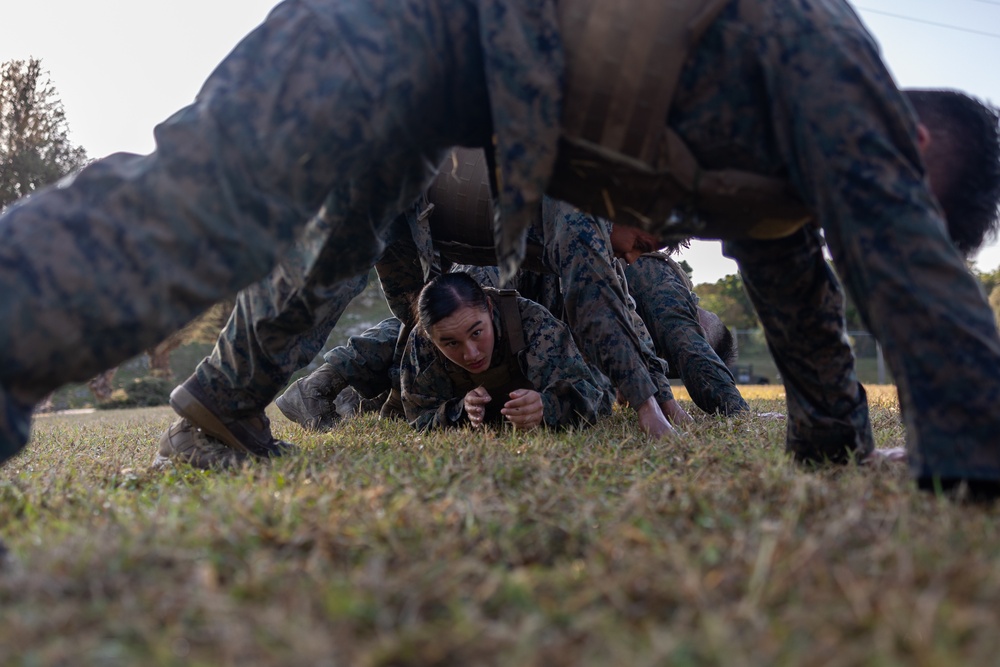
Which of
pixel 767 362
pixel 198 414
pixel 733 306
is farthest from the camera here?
pixel 733 306

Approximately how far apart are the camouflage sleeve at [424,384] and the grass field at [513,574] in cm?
251

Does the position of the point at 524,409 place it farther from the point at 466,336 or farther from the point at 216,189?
the point at 216,189

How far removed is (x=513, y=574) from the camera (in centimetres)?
131

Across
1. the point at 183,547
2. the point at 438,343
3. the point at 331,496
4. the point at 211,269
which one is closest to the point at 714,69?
the point at 211,269

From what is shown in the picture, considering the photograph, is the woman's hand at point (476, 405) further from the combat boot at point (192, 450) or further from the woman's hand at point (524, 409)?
the combat boot at point (192, 450)

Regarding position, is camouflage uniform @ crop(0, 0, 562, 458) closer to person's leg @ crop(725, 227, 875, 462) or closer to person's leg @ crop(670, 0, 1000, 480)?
person's leg @ crop(670, 0, 1000, 480)

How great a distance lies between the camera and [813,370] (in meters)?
2.33

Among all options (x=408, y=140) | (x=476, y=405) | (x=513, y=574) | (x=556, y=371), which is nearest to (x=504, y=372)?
(x=556, y=371)

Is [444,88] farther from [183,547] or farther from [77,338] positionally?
[183,547]

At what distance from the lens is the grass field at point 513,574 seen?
1.01m

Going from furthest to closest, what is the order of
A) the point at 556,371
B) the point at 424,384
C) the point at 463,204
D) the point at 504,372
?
the point at 424,384 < the point at 504,372 < the point at 556,371 < the point at 463,204

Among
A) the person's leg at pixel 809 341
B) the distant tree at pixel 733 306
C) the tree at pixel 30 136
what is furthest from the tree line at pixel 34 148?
the person's leg at pixel 809 341

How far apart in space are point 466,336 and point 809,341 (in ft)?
7.26

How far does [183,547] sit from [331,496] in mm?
499
